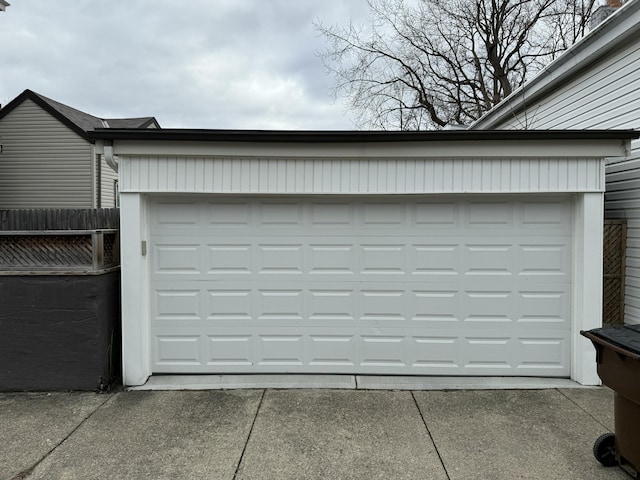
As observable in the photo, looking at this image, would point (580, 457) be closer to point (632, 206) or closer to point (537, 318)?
point (537, 318)

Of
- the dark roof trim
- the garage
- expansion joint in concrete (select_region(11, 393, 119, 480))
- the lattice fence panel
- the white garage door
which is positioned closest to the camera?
expansion joint in concrete (select_region(11, 393, 119, 480))

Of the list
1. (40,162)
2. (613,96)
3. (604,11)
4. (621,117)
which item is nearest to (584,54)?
(613,96)

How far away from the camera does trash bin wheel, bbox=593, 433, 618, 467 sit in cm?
324

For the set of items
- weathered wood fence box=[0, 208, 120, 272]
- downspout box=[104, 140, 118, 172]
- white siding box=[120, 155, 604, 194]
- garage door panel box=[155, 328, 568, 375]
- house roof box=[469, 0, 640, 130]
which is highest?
house roof box=[469, 0, 640, 130]

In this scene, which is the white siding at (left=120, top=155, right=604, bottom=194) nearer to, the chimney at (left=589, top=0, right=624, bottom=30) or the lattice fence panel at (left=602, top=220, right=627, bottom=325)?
the lattice fence panel at (left=602, top=220, right=627, bottom=325)

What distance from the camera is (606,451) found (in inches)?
128

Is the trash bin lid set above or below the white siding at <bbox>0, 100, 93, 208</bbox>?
below

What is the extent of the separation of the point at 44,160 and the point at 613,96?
16.1m

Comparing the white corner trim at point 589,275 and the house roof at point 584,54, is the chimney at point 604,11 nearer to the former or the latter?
the house roof at point 584,54

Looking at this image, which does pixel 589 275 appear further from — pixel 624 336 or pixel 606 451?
pixel 606 451

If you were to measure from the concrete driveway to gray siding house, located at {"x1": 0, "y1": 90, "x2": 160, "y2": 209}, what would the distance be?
11.8 metres

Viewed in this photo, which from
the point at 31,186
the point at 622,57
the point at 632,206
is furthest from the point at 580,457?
the point at 31,186

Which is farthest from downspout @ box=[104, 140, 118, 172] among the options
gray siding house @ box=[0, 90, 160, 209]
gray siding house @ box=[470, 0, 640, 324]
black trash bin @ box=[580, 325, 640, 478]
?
gray siding house @ box=[0, 90, 160, 209]

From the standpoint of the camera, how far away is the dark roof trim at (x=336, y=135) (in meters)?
4.55
